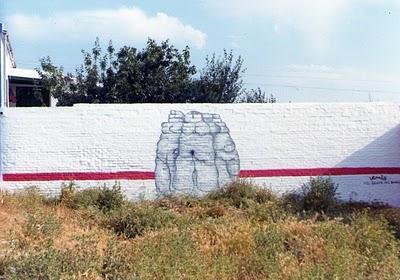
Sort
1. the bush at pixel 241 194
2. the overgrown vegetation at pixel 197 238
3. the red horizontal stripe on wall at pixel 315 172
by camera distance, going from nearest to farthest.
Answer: the overgrown vegetation at pixel 197 238 < the bush at pixel 241 194 < the red horizontal stripe on wall at pixel 315 172

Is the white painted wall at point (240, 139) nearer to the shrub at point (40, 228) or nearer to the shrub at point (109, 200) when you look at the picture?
the shrub at point (109, 200)

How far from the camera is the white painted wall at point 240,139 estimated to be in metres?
15.4

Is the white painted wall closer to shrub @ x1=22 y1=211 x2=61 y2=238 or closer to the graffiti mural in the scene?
the graffiti mural

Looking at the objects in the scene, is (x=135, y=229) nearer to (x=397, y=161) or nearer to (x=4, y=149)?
(x=4, y=149)

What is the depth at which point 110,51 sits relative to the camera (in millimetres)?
22016

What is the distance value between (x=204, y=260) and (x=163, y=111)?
793 centimetres

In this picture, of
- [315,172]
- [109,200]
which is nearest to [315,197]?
[315,172]

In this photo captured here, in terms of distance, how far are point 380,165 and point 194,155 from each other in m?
4.42

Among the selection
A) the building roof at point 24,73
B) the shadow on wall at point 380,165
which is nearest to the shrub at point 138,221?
the shadow on wall at point 380,165

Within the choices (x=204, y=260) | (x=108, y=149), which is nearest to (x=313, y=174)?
(x=108, y=149)

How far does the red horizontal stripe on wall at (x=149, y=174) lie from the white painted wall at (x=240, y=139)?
0.30 feet

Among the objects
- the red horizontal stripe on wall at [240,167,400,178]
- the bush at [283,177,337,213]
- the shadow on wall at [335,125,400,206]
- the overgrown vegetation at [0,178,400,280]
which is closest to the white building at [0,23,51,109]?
the overgrown vegetation at [0,178,400,280]

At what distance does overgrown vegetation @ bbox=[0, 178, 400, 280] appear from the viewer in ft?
23.5

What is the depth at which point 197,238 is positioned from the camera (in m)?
9.58
